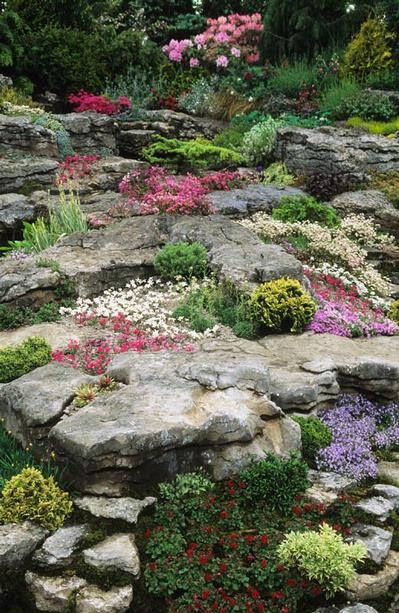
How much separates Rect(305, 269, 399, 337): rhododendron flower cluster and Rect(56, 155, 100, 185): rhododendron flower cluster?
7217 millimetres

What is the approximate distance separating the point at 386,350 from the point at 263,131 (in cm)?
1053

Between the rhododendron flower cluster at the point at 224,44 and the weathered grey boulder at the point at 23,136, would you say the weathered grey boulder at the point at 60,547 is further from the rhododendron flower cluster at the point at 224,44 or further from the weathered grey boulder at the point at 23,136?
the rhododendron flower cluster at the point at 224,44

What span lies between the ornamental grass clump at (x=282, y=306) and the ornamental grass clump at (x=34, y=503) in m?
4.25

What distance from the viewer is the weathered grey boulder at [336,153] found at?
16688 millimetres

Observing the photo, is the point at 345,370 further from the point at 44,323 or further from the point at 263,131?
the point at 263,131

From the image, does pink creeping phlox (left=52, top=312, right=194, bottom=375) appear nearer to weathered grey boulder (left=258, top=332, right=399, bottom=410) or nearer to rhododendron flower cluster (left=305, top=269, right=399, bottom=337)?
weathered grey boulder (left=258, top=332, right=399, bottom=410)

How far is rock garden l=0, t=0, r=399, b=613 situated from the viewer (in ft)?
17.7

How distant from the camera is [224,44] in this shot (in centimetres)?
2391

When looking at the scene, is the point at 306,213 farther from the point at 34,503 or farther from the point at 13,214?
the point at 34,503

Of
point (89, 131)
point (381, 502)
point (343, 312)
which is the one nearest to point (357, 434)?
point (381, 502)

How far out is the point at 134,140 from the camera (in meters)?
18.8

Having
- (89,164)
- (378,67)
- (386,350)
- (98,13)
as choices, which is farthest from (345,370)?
(98,13)

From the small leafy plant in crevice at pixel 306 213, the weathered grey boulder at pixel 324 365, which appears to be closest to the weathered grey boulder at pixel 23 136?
the small leafy plant in crevice at pixel 306 213

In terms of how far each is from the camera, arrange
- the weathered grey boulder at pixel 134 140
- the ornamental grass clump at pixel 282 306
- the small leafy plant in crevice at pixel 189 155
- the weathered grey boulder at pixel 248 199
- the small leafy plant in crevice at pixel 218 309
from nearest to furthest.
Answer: the ornamental grass clump at pixel 282 306, the small leafy plant in crevice at pixel 218 309, the weathered grey boulder at pixel 248 199, the small leafy plant in crevice at pixel 189 155, the weathered grey boulder at pixel 134 140
